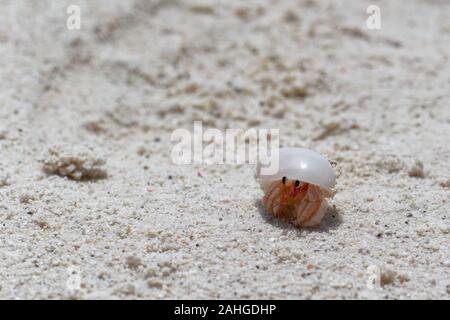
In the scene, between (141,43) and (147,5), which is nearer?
(141,43)

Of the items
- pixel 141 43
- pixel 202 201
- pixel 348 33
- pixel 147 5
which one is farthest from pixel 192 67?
pixel 202 201

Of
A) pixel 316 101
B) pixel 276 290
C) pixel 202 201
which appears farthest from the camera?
pixel 316 101

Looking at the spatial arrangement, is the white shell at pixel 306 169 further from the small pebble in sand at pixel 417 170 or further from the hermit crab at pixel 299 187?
the small pebble in sand at pixel 417 170

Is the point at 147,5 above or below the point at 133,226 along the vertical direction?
above

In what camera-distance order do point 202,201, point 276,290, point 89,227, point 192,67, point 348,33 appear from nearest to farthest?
point 276,290
point 89,227
point 202,201
point 192,67
point 348,33

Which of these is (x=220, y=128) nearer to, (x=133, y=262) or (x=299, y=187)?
(x=299, y=187)

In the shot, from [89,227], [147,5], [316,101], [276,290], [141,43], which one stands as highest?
[147,5]

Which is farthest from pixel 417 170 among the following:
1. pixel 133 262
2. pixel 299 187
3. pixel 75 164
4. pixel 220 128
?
pixel 75 164

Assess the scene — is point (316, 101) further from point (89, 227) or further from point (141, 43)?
point (89, 227)

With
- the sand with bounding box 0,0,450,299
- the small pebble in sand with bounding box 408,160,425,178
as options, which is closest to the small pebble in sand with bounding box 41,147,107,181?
the sand with bounding box 0,0,450,299
